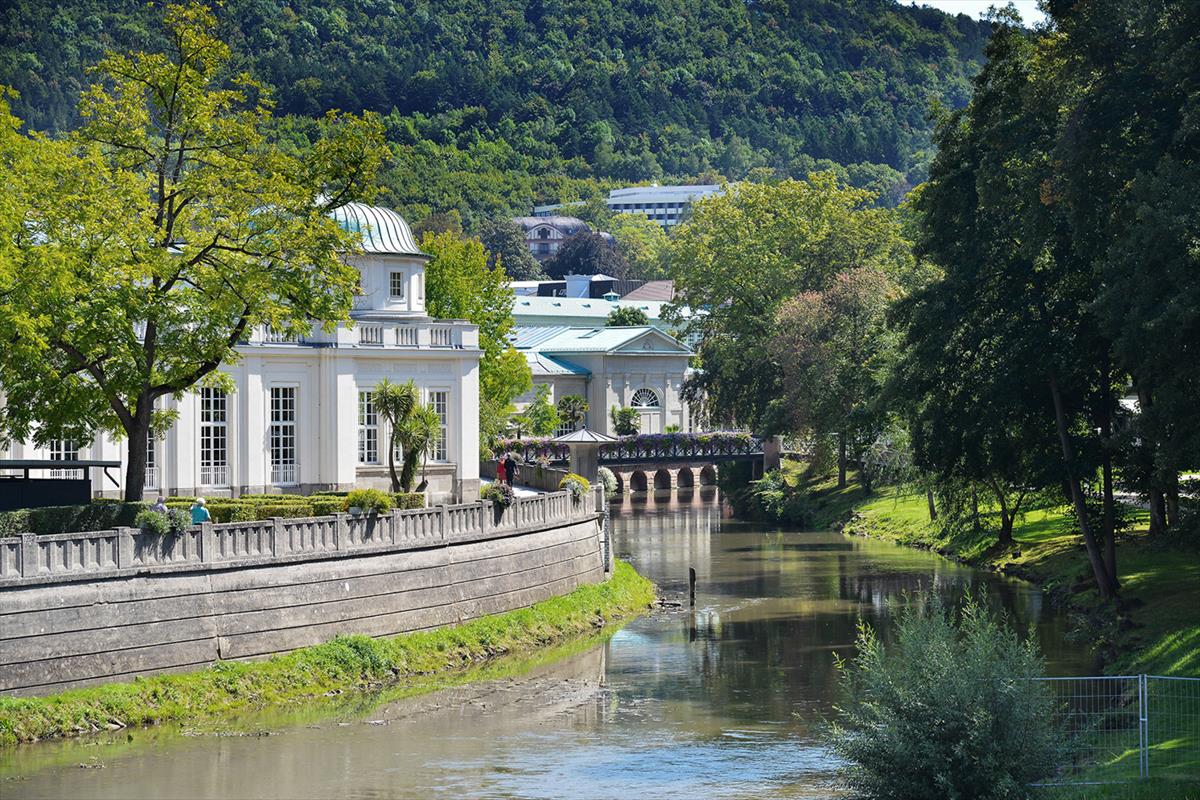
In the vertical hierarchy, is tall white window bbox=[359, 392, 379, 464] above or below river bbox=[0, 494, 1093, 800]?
above

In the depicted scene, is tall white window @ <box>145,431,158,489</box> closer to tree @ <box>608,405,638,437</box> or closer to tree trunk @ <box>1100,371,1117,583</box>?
tree trunk @ <box>1100,371,1117,583</box>

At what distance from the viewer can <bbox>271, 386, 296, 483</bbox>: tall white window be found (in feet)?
173

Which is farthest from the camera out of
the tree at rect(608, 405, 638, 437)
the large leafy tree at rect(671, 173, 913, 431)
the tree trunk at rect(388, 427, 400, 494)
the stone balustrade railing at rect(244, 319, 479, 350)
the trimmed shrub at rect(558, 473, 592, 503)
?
the tree at rect(608, 405, 638, 437)

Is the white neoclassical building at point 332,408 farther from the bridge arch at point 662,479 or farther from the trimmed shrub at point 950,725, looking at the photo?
the bridge arch at point 662,479

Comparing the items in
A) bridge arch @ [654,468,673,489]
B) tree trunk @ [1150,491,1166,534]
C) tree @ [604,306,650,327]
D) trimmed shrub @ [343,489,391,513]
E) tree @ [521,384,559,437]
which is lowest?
tree trunk @ [1150,491,1166,534]

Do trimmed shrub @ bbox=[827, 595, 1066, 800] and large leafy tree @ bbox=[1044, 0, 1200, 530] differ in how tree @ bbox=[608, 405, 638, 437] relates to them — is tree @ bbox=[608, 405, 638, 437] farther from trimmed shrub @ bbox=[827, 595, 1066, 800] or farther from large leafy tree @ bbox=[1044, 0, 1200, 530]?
trimmed shrub @ bbox=[827, 595, 1066, 800]

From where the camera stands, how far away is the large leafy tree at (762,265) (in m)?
88.6

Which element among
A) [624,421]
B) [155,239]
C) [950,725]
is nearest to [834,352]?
[624,421]

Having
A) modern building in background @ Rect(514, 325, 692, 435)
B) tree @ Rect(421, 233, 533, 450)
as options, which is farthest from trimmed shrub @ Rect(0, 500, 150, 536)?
modern building in background @ Rect(514, 325, 692, 435)

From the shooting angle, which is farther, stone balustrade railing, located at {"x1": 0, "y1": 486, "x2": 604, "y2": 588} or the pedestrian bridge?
the pedestrian bridge

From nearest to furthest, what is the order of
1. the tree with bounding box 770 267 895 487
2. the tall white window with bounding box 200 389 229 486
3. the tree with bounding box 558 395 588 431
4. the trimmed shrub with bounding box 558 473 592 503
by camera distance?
the trimmed shrub with bounding box 558 473 592 503
the tall white window with bounding box 200 389 229 486
the tree with bounding box 770 267 895 487
the tree with bounding box 558 395 588 431

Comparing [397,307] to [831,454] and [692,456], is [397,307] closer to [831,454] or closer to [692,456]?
[831,454]

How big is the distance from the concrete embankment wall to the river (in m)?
1.86

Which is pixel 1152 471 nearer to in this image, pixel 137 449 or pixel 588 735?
pixel 588 735
